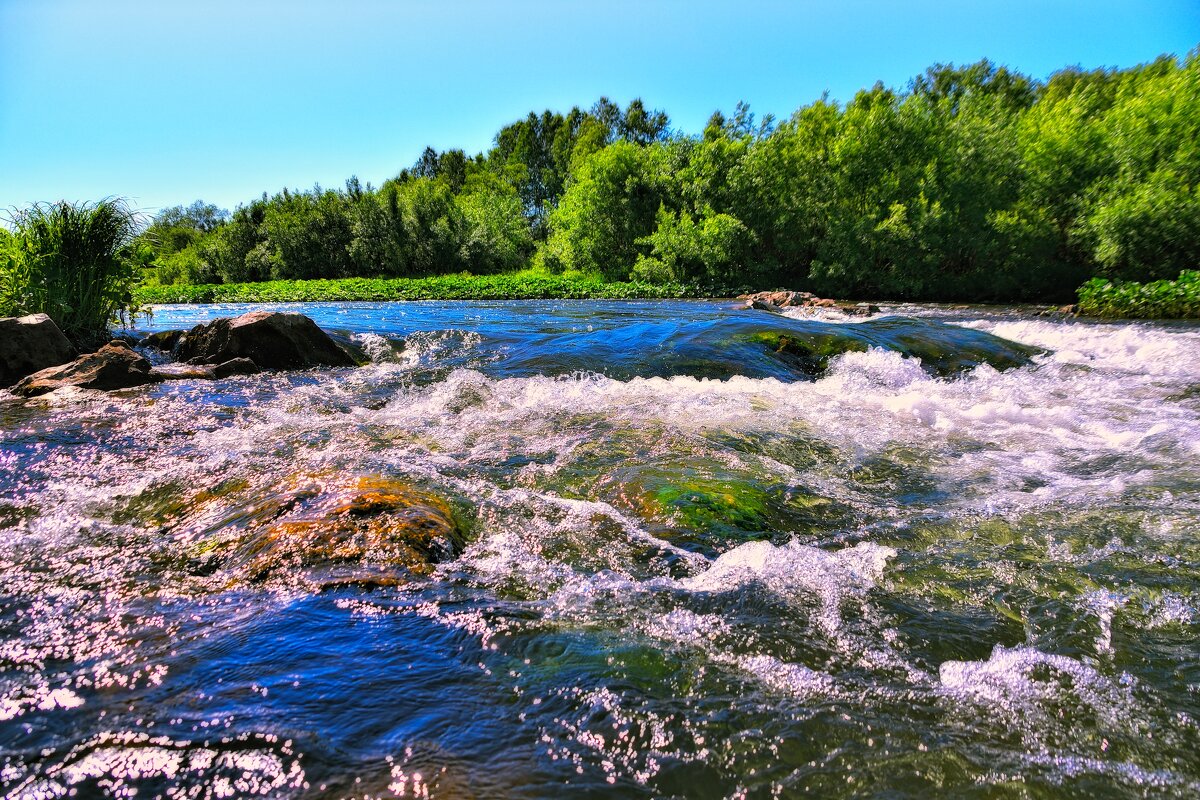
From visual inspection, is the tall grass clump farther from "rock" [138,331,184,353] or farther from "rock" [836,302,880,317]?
"rock" [836,302,880,317]

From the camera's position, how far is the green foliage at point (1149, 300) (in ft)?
54.4

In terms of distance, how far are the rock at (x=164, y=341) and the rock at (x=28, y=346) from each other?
8.51 feet

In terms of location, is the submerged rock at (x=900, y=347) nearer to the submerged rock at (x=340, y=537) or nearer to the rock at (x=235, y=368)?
the submerged rock at (x=340, y=537)

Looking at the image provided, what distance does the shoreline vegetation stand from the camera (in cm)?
1089

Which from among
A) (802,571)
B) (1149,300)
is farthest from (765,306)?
(802,571)

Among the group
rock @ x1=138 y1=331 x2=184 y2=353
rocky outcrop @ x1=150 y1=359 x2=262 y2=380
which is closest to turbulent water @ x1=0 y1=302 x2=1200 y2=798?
rocky outcrop @ x1=150 y1=359 x2=262 y2=380

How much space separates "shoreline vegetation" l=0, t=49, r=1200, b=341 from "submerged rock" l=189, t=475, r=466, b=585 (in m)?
9.64

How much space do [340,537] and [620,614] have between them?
6.30 feet

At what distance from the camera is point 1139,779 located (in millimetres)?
2086

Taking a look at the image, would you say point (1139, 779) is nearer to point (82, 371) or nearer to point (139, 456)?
point (139, 456)

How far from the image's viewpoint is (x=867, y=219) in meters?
26.5

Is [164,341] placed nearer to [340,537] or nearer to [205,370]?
[205,370]

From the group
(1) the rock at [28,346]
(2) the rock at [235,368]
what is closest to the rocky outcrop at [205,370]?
(2) the rock at [235,368]

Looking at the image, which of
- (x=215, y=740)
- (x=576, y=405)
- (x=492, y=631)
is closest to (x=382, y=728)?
(x=215, y=740)
